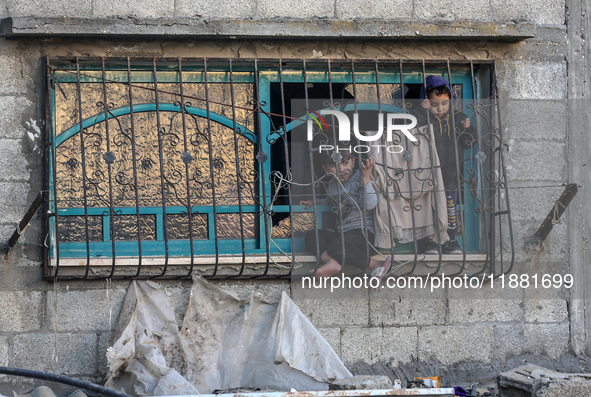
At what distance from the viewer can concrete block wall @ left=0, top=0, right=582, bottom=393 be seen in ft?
12.6

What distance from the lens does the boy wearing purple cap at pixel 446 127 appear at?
422 centimetres

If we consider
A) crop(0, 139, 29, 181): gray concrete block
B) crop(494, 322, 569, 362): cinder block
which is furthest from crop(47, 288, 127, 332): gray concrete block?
crop(494, 322, 569, 362): cinder block

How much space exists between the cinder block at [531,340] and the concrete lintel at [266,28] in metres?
1.87

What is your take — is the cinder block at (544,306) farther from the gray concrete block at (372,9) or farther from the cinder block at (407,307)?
the gray concrete block at (372,9)

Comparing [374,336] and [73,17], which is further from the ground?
[73,17]

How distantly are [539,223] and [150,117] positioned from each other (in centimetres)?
261

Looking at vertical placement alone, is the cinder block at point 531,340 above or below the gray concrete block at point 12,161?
below

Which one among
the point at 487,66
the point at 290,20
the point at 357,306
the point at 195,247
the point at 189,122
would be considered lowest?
the point at 357,306

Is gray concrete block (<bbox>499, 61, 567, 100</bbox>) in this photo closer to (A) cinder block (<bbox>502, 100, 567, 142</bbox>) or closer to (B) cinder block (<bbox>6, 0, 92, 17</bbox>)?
(A) cinder block (<bbox>502, 100, 567, 142</bbox>)

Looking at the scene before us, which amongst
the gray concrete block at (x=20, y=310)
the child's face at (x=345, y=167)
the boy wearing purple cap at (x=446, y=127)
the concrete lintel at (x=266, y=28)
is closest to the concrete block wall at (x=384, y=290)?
the gray concrete block at (x=20, y=310)

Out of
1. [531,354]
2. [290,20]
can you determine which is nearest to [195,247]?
[290,20]

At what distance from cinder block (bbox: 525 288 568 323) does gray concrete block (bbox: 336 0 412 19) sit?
194 centimetres

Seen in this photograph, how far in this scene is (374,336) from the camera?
4.05 meters

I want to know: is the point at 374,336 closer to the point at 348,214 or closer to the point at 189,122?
the point at 348,214
